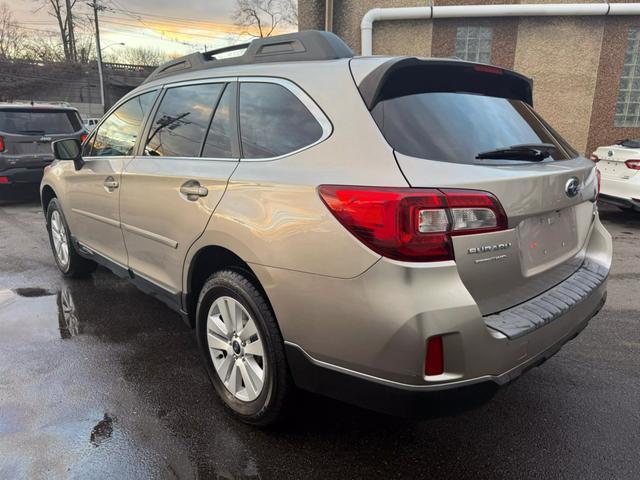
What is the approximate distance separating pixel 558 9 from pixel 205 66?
11208 millimetres

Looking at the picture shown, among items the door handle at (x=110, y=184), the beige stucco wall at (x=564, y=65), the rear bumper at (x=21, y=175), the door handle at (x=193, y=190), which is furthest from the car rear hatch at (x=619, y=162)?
the rear bumper at (x=21, y=175)

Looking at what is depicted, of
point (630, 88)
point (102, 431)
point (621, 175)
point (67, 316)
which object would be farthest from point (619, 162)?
point (102, 431)

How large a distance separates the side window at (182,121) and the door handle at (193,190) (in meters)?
0.21

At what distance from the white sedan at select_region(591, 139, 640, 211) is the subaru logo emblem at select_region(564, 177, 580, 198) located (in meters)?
5.71

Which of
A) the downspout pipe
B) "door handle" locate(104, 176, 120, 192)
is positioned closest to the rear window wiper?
"door handle" locate(104, 176, 120, 192)

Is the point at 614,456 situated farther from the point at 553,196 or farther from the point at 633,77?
the point at 633,77

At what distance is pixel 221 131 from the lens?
264 centimetres

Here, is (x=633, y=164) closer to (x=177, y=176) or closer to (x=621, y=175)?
(x=621, y=175)

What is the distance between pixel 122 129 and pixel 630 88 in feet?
42.1

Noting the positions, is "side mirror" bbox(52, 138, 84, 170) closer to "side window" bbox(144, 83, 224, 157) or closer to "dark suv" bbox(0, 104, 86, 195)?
"side window" bbox(144, 83, 224, 157)

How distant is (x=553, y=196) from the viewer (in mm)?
2131

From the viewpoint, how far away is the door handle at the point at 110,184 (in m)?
3.45

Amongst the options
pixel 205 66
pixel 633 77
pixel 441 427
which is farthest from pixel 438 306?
pixel 633 77

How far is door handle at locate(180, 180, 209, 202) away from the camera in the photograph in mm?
2518
